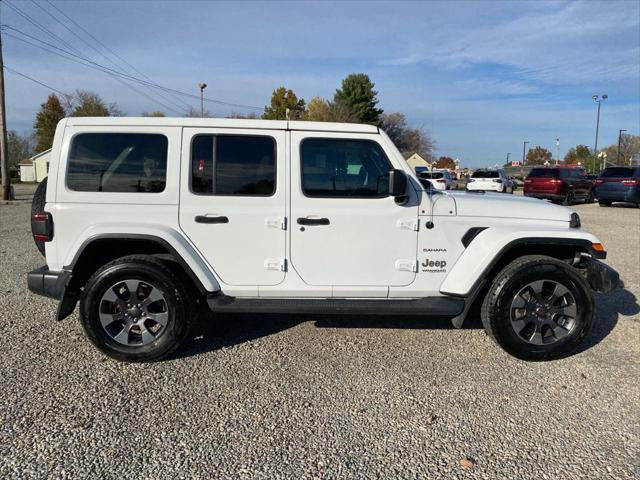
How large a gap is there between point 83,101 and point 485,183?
44.3 meters

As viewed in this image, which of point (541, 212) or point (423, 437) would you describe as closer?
point (423, 437)

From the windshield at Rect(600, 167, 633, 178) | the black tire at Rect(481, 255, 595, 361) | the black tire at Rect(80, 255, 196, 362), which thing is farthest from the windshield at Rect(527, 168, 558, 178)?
the black tire at Rect(80, 255, 196, 362)

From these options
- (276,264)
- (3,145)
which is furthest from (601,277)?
(3,145)

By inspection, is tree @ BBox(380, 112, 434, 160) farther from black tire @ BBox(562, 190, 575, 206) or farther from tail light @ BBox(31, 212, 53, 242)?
tail light @ BBox(31, 212, 53, 242)

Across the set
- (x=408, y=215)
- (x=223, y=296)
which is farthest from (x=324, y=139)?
(x=223, y=296)

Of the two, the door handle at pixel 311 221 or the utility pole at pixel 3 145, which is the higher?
the utility pole at pixel 3 145

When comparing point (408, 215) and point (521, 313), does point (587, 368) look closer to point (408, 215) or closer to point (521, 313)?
point (521, 313)

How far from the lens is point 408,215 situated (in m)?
3.96

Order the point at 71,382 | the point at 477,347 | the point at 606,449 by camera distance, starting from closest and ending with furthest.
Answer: the point at 606,449
the point at 71,382
the point at 477,347

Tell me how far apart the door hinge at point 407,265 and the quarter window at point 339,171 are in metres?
0.58

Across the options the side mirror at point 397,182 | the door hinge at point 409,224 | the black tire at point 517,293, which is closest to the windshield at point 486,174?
the black tire at point 517,293

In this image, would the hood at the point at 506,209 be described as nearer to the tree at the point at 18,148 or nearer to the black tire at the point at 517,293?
the black tire at the point at 517,293

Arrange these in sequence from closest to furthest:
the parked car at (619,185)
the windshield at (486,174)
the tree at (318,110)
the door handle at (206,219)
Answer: the door handle at (206,219)
the parked car at (619,185)
the windshield at (486,174)
the tree at (318,110)

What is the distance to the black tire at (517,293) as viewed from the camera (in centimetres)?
390
